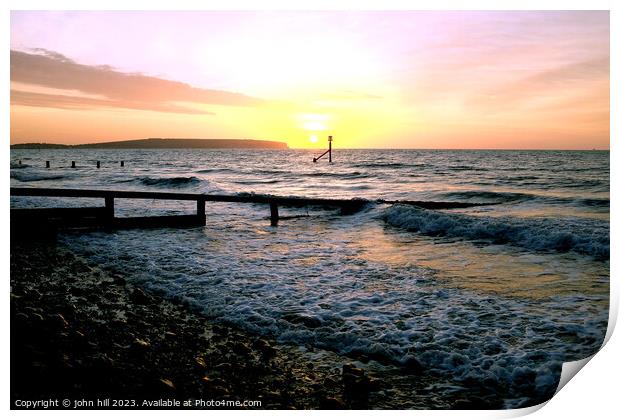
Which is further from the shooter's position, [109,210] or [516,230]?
[109,210]

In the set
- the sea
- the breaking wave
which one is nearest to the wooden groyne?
the sea

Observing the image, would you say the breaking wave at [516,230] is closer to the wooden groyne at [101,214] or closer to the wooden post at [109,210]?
the wooden groyne at [101,214]

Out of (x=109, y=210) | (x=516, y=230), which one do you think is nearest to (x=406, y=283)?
(x=516, y=230)

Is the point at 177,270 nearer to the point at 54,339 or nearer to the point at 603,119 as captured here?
the point at 54,339

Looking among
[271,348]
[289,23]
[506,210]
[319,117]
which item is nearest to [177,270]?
[271,348]

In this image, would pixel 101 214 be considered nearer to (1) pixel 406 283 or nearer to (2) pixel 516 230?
(1) pixel 406 283

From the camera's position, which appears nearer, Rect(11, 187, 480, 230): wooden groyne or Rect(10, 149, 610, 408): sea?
Rect(10, 149, 610, 408): sea

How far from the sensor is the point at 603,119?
628 centimetres

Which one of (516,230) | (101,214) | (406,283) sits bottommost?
(406,283)

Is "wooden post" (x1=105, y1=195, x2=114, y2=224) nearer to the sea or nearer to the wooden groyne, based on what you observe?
the wooden groyne

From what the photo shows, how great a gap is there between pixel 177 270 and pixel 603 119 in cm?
688
